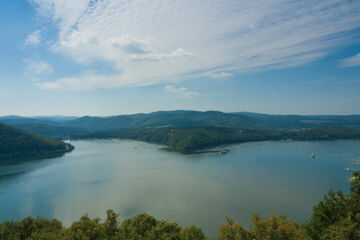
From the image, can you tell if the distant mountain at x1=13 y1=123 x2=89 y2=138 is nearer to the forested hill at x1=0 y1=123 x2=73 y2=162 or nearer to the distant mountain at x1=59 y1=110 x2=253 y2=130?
the distant mountain at x1=59 y1=110 x2=253 y2=130

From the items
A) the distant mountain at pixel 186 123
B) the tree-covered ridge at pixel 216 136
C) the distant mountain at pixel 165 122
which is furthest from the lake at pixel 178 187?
the distant mountain at pixel 165 122

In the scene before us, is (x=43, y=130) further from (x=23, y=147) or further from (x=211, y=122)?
(x=211, y=122)

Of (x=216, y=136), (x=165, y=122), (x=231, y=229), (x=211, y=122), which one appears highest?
(x=165, y=122)

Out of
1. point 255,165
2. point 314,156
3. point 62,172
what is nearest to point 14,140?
point 62,172

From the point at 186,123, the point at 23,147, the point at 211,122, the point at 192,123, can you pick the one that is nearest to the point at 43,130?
the point at 23,147

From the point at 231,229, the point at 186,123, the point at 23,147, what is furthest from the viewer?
the point at 186,123

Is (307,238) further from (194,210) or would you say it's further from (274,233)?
(194,210)

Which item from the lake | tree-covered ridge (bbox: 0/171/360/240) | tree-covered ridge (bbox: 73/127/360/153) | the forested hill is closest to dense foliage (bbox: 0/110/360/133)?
tree-covered ridge (bbox: 73/127/360/153)

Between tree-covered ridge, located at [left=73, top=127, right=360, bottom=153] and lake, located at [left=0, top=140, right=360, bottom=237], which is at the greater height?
tree-covered ridge, located at [left=73, top=127, right=360, bottom=153]
